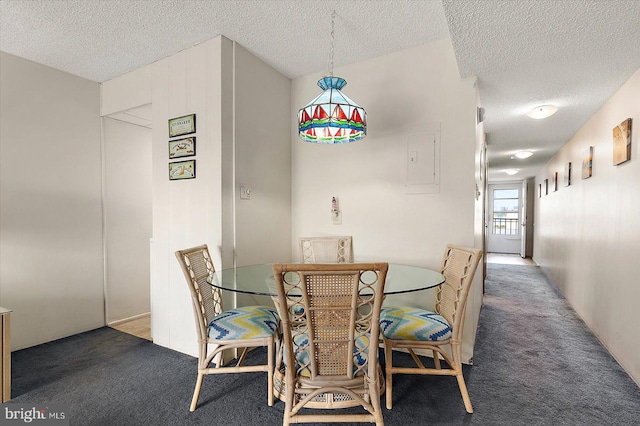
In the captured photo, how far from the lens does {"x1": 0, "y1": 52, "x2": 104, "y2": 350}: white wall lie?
2682mm

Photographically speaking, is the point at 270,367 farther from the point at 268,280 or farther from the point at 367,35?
the point at 367,35

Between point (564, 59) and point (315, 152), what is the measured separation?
2002mm

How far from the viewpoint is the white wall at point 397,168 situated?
2.50 metres

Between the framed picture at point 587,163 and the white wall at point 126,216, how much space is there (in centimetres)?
470

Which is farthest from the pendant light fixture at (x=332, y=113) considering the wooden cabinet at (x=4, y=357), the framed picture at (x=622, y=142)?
the wooden cabinet at (x=4, y=357)

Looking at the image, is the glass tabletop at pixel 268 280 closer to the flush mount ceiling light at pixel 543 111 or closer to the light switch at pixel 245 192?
the light switch at pixel 245 192

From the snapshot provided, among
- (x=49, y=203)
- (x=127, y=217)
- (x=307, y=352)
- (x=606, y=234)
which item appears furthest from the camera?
(x=127, y=217)

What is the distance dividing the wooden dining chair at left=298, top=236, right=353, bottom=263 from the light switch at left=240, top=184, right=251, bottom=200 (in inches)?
23.0

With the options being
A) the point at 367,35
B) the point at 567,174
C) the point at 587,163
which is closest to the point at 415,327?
the point at 367,35

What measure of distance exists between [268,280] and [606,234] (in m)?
2.91

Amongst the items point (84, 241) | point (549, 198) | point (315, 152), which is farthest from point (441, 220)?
point (549, 198)

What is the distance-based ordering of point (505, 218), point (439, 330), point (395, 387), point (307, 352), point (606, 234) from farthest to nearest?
point (505, 218) < point (606, 234) < point (395, 387) < point (439, 330) < point (307, 352)

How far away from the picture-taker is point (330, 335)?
56.1 inches

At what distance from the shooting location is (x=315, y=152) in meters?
3.15
